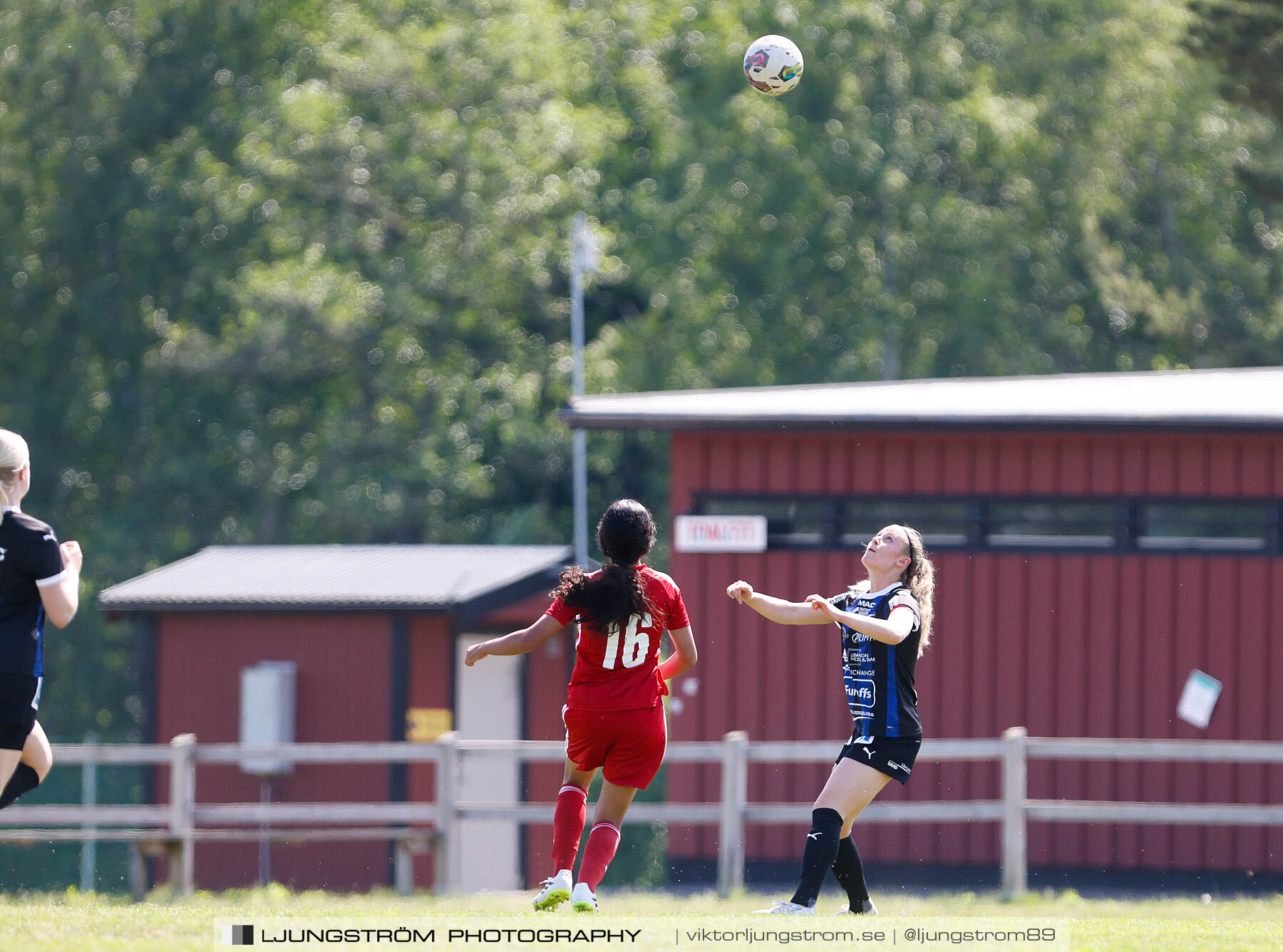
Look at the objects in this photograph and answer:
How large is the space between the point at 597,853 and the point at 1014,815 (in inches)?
212

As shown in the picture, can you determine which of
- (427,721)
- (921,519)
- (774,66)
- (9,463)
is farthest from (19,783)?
(427,721)

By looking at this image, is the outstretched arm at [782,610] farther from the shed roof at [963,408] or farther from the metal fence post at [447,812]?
the shed roof at [963,408]

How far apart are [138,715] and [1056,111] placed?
65.5ft

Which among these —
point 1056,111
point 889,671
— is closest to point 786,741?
point 889,671

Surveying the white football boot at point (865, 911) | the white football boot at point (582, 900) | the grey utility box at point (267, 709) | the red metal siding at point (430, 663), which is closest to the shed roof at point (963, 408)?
the red metal siding at point (430, 663)

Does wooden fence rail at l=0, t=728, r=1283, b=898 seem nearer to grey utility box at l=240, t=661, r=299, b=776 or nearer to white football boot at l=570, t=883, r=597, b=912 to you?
grey utility box at l=240, t=661, r=299, b=776

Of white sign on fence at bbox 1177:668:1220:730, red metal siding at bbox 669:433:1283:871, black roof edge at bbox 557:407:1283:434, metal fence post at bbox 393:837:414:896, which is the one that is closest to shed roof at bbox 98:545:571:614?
black roof edge at bbox 557:407:1283:434

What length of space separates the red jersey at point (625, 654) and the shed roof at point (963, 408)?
714 centimetres

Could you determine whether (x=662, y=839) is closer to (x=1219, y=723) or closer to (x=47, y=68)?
(x=1219, y=723)

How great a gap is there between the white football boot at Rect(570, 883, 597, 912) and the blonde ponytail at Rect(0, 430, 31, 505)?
258 centimetres

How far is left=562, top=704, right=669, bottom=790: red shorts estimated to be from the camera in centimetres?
678

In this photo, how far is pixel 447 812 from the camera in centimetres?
1217

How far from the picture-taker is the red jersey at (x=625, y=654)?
Answer: 6.71 metres

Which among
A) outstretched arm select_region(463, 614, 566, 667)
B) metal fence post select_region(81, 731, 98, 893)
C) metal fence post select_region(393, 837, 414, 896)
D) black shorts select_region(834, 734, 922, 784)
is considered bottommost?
metal fence post select_region(81, 731, 98, 893)
